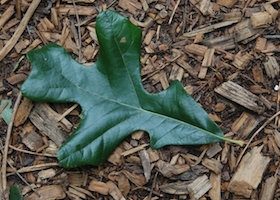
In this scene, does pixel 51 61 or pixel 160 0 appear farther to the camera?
pixel 160 0

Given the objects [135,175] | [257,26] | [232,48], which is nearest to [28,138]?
[135,175]

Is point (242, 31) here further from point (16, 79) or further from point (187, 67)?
point (16, 79)

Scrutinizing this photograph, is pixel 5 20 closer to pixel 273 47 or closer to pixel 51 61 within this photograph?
pixel 51 61

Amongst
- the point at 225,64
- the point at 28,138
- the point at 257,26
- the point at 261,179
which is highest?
the point at 257,26

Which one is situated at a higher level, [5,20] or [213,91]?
[5,20]

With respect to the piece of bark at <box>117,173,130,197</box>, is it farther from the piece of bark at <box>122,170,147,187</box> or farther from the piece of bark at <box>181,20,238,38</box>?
the piece of bark at <box>181,20,238,38</box>

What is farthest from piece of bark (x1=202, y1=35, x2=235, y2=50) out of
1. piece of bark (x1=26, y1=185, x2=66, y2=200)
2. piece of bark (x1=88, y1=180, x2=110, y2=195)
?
piece of bark (x1=26, y1=185, x2=66, y2=200)
